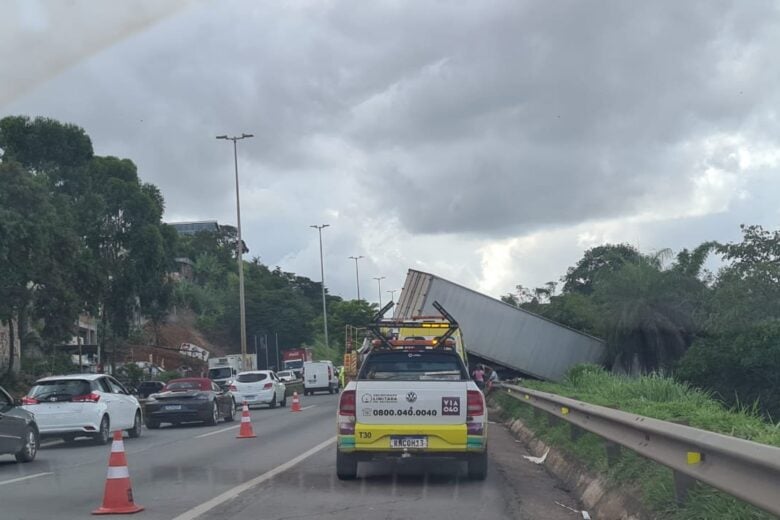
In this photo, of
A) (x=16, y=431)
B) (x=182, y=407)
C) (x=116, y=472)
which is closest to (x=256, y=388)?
(x=182, y=407)

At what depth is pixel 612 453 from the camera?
10.3m

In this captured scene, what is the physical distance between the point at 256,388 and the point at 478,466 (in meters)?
25.9

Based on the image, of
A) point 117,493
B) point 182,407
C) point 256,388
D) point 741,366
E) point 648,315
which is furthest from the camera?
point 648,315

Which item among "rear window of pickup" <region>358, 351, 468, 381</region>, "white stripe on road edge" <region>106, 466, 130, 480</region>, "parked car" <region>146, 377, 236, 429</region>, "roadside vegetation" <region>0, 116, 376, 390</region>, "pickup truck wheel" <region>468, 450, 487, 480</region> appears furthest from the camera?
"roadside vegetation" <region>0, 116, 376, 390</region>

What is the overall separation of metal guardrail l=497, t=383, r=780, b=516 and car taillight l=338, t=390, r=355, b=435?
2873 millimetres

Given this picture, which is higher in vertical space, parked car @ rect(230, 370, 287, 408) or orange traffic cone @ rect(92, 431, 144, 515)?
parked car @ rect(230, 370, 287, 408)

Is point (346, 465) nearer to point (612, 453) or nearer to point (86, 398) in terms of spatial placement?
point (612, 453)

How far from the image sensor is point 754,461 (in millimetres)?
5293

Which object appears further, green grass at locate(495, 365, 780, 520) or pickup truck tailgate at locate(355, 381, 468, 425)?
pickup truck tailgate at locate(355, 381, 468, 425)

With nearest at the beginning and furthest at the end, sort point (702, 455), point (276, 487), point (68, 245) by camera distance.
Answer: point (702, 455)
point (276, 487)
point (68, 245)

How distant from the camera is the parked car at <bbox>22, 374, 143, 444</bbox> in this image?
66.2 feet

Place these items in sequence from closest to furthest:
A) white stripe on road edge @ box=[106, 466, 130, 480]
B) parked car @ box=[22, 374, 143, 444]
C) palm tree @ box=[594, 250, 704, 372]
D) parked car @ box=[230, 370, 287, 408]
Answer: white stripe on road edge @ box=[106, 466, 130, 480], parked car @ box=[22, 374, 143, 444], parked car @ box=[230, 370, 287, 408], palm tree @ box=[594, 250, 704, 372]

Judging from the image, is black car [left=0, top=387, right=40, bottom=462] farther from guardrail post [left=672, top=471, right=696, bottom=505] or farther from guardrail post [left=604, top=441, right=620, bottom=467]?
guardrail post [left=672, top=471, right=696, bottom=505]

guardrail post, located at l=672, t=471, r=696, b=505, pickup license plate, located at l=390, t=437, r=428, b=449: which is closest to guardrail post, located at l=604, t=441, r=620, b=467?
pickup license plate, located at l=390, t=437, r=428, b=449
